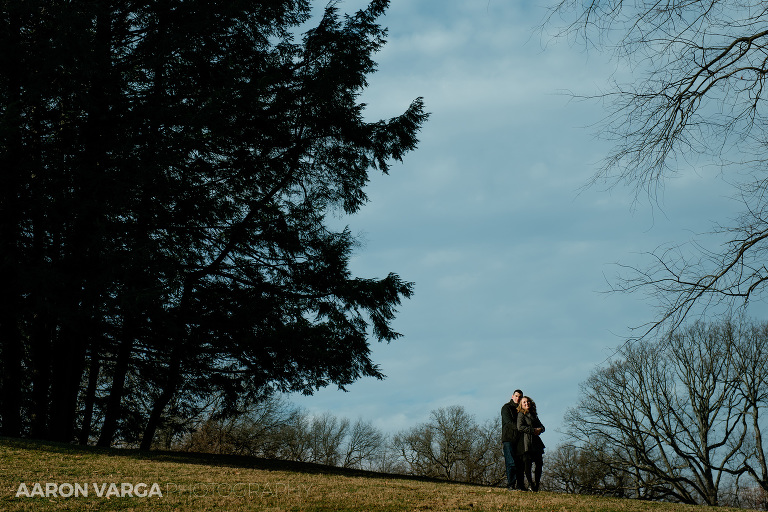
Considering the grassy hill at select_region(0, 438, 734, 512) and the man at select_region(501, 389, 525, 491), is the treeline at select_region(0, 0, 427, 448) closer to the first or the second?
the grassy hill at select_region(0, 438, 734, 512)

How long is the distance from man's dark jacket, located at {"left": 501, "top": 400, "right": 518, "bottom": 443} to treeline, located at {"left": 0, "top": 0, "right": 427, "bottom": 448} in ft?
15.2

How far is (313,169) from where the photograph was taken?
1605 centimetres

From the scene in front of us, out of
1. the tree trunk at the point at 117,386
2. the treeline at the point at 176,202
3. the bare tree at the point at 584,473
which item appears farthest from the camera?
the bare tree at the point at 584,473

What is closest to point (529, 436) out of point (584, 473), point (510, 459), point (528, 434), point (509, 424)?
point (528, 434)

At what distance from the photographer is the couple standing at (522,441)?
10453 mm

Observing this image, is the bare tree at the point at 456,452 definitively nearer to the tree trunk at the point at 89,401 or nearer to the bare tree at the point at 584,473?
the bare tree at the point at 584,473

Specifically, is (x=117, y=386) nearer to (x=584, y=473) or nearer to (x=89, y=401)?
(x=89, y=401)

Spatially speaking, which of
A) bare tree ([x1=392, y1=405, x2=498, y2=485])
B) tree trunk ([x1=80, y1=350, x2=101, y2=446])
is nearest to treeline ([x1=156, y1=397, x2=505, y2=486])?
bare tree ([x1=392, y1=405, x2=498, y2=485])

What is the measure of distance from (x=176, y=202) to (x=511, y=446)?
9347mm

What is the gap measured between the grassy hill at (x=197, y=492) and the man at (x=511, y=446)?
1.00m

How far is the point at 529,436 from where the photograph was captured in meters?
10.5

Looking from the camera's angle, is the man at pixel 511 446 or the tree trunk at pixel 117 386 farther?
the tree trunk at pixel 117 386

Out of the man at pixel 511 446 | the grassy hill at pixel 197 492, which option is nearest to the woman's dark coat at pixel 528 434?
the man at pixel 511 446

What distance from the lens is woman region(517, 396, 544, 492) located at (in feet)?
34.2
